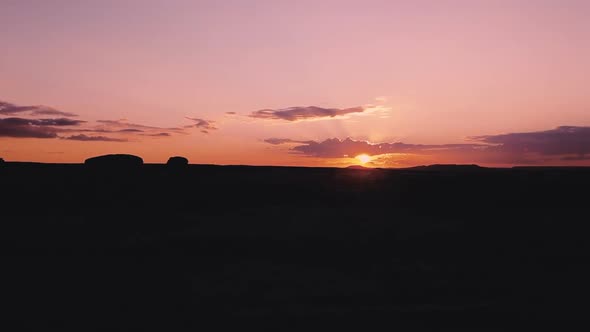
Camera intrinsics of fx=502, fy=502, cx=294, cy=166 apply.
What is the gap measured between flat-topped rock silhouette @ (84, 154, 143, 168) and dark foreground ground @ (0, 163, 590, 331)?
18.1 feet

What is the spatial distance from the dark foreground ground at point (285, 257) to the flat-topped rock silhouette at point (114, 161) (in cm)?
552

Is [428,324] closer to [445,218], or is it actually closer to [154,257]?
[154,257]

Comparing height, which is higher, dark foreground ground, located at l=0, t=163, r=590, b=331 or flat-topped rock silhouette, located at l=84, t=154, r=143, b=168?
flat-topped rock silhouette, located at l=84, t=154, r=143, b=168

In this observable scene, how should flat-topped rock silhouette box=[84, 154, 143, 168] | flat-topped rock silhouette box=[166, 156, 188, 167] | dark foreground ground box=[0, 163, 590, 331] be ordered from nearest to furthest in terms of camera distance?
dark foreground ground box=[0, 163, 590, 331], flat-topped rock silhouette box=[84, 154, 143, 168], flat-topped rock silhouette box=[166, 156, 188, 167]

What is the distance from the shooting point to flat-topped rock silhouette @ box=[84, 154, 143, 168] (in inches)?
1238

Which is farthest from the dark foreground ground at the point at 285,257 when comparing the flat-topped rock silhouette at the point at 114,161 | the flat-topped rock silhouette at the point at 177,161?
→ the flat-topped rock silhouette at the point at 177,161

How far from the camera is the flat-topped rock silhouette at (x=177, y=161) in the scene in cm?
3537

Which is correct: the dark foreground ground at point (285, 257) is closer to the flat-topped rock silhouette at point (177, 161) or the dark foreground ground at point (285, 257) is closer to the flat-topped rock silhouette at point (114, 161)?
the flat-topped rock silhouette at point (114, 161)

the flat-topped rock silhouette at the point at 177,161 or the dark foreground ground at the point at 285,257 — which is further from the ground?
the flat-topped rock silhouette at the point at 177,161

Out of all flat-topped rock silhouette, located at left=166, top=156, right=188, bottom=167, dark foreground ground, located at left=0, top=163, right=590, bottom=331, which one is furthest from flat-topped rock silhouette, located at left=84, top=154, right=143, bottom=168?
dark foreground ground, located at left=0, top=163, right=590, bottom=331

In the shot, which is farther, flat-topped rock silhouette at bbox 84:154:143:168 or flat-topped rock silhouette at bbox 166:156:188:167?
flat-topped rock silhouette at bbox 166:156:188:167

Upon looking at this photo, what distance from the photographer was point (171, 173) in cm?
2975

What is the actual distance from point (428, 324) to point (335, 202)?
591 inches

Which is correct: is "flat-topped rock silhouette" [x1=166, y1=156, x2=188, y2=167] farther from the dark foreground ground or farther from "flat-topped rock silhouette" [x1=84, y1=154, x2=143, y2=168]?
the dark foreground ground
